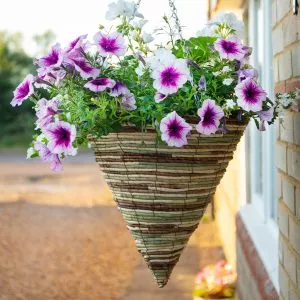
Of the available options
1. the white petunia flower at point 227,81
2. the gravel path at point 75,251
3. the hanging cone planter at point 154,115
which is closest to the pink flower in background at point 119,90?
the hanging cone planter at point 154,115

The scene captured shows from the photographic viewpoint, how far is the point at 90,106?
174 cm

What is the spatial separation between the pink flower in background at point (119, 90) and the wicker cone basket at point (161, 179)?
0.08m

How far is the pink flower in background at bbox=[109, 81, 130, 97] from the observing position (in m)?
1.68

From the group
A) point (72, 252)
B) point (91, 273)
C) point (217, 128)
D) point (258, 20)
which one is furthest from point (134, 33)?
point (72, 252)

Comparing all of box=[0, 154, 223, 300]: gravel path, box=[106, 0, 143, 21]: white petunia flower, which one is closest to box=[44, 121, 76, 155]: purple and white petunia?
box=[106, 0, 143, 21]: white petunia flower

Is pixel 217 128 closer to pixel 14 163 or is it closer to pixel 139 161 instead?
pixel 139 161

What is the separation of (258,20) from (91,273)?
11.5ft

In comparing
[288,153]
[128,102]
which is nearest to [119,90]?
[128,102]

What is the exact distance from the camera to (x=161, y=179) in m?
1.71

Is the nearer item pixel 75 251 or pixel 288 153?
pixel 288 153

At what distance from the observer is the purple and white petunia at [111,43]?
1730 mm

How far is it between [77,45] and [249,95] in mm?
419

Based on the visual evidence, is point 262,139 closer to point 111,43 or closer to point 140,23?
point 140,23

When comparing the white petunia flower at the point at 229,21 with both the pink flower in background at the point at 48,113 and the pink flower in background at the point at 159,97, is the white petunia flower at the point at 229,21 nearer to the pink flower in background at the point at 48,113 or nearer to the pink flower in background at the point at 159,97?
the pink flower in background at the point at 159,97
